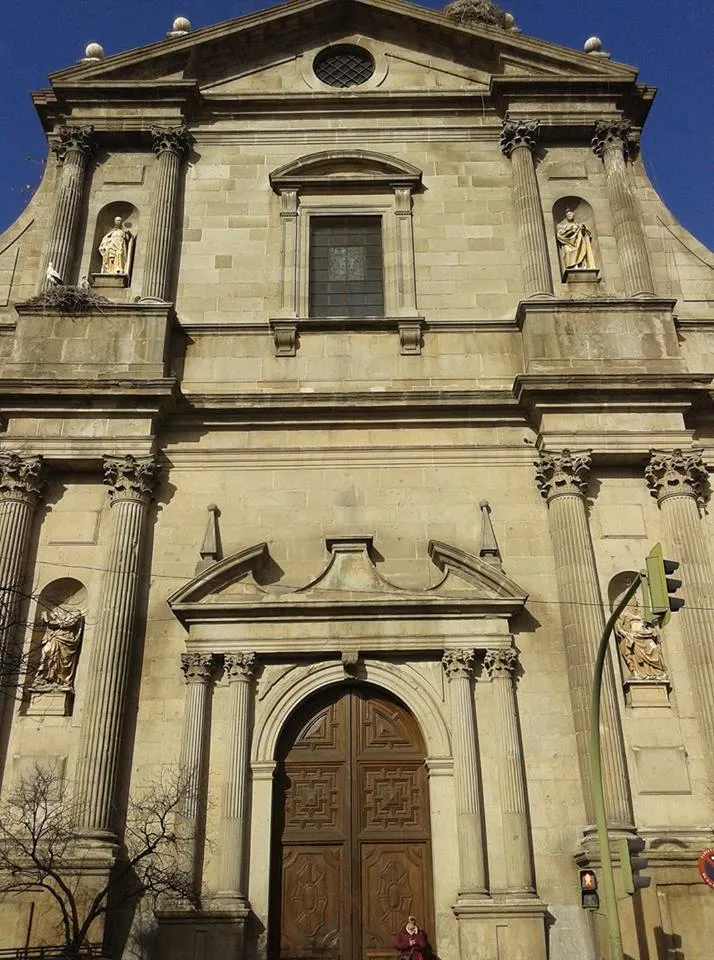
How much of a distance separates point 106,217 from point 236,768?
34.8 ft

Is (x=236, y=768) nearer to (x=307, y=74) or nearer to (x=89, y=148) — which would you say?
(x=89, y=148)

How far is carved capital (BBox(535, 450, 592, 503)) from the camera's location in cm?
1527

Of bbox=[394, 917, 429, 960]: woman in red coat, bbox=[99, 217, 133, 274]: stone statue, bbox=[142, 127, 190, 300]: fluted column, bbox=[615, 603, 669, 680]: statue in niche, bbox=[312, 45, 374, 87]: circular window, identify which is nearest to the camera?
bbox=[394, 917, 429, 960]: woman in red coat

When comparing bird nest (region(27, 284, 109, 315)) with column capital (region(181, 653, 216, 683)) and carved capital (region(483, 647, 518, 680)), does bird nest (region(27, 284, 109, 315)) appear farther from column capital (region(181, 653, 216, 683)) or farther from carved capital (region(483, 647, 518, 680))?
carved capital (region(483, 647, 518, 680))

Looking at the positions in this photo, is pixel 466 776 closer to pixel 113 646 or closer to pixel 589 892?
pixel 589 892

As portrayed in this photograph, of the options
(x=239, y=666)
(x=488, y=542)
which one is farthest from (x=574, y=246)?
(x=239, y=666)

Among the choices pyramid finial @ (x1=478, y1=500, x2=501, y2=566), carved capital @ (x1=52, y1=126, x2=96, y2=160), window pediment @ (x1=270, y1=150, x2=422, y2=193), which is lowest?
pyramid finial @ (x1=478, y1=500, x2=501, y2=566)

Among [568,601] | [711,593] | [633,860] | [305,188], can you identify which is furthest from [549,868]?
[305,188]

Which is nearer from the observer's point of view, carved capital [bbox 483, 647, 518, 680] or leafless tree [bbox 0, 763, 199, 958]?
leafless tree [bbox 0, 763, 199, 958]

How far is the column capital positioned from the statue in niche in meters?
5.91

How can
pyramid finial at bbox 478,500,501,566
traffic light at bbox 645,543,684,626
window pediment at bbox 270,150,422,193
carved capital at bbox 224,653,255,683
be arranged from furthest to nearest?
window pediment at bbox 270,150,422,193 → pyramid finial at bbox 478,500,501,566 → carved capital at bbox 224,653,255,683 → traffic light at bbox 645,543,684,626

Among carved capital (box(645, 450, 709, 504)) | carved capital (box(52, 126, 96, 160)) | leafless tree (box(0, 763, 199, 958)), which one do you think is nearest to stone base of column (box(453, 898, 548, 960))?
leafless tree (box(0, 763, 199, 958))

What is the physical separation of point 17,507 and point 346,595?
205 inches

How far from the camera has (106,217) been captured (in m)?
18.5
